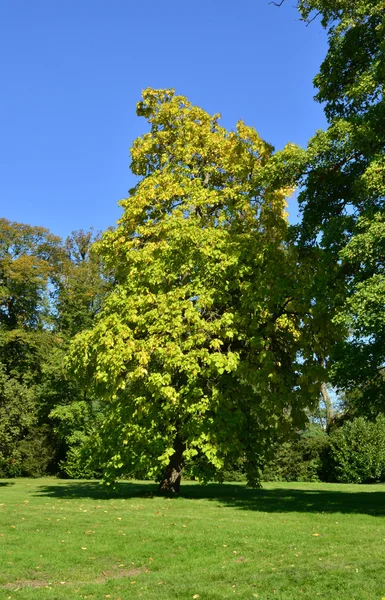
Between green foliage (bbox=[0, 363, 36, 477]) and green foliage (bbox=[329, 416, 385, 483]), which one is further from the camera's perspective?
green foliage (bbox=[329, 416, 385, 483])

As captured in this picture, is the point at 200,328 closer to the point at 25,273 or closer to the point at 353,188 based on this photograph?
the point at 353,188

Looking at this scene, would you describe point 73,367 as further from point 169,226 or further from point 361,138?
point 361,138

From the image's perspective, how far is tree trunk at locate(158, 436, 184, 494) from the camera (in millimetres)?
20203

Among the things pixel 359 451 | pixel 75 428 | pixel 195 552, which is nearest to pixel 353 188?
pixel 195 552

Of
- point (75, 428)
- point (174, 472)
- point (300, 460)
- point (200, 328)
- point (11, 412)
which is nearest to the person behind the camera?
point (200, 328)

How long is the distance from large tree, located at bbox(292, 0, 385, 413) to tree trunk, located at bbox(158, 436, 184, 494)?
7314 millimetres

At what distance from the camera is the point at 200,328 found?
725 inches

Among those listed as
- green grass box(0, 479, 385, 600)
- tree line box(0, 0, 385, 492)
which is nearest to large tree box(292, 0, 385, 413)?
tree line box(0, 0, 385, 492)

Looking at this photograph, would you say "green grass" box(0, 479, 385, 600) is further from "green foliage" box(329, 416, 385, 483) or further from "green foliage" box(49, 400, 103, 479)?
"green foliage" box(49, 400, 103, 479)

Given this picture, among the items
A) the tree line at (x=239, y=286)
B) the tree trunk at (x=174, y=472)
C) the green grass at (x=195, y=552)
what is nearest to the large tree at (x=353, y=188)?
the tree line at (x=239, y=286)

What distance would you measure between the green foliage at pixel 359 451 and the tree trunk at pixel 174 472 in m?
12.7

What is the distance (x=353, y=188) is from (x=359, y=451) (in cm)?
1849

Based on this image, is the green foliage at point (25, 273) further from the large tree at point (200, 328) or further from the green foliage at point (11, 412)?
the large tree at point (200, 328)

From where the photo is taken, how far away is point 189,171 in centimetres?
2205
